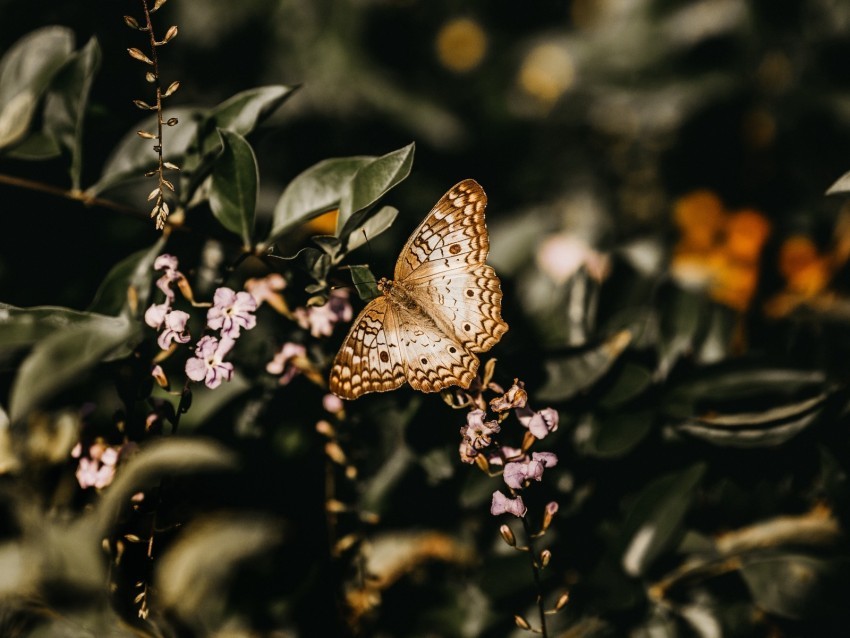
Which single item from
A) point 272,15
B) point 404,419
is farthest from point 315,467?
point 272,15

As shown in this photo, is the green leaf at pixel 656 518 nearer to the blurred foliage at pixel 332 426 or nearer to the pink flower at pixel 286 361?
the blurred foliage at pixel 332 426

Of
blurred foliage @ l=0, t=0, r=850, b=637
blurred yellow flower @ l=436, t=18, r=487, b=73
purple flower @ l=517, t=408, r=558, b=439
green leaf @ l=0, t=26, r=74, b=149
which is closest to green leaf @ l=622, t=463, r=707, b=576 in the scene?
blurred foliage @ l=0, t=0, r=850, b=637

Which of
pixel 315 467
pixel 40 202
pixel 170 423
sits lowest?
pixel 315 467

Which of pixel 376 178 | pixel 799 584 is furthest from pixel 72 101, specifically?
pixel 799 584

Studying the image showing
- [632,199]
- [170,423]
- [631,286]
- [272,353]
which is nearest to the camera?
[170,423]

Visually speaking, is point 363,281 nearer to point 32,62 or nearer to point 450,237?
point 450,237

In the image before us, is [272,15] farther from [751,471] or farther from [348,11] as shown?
[751,471]

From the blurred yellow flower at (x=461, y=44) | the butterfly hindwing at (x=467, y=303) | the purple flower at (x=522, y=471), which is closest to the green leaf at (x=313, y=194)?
the butterfly hindwing at (x=467, y=303)

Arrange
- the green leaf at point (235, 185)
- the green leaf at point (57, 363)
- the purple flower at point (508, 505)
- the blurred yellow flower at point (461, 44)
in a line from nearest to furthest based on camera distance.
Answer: the green leaf at point (57, 363) < the purple flower at point (508, 505) < the green leaf at point (235, 185) < the blurred yellow flower at point (461, 44)

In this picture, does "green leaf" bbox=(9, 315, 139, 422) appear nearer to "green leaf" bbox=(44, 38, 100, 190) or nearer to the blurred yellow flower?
"green leaf" bbox=(44, 38, 100, 190)
